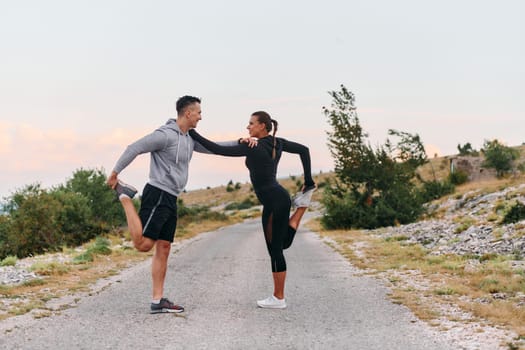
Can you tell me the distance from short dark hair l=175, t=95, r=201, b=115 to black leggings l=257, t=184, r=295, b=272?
1464 mm

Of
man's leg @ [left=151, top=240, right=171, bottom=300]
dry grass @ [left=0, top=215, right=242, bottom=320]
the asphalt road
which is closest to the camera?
the asphalt road

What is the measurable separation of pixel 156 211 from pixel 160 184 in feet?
1.08

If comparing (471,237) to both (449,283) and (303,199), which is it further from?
(303,199)

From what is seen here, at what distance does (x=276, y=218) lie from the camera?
7.83m

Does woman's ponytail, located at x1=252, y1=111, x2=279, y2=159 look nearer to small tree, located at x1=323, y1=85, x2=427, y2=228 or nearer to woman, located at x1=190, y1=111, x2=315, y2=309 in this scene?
woman, located at x1=190, y1=111, x2=315, y2=309

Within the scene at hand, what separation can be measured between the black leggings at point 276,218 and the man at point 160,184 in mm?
1114

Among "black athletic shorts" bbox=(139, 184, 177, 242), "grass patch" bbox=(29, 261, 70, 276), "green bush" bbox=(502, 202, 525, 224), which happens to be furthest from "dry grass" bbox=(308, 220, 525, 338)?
"grass patch" bbox=(29, 261, 70, 276)

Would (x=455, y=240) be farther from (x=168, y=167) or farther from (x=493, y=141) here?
(x=493, y=141)

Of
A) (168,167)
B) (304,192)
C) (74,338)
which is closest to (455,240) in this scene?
(304,192)

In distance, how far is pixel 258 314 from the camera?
7.56m

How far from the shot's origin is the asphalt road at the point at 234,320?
19.6 feet

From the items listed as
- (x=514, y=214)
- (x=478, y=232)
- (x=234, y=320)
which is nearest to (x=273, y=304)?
(x=234, y=320)

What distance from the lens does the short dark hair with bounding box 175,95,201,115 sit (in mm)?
7391

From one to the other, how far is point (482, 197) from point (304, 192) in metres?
24.5
